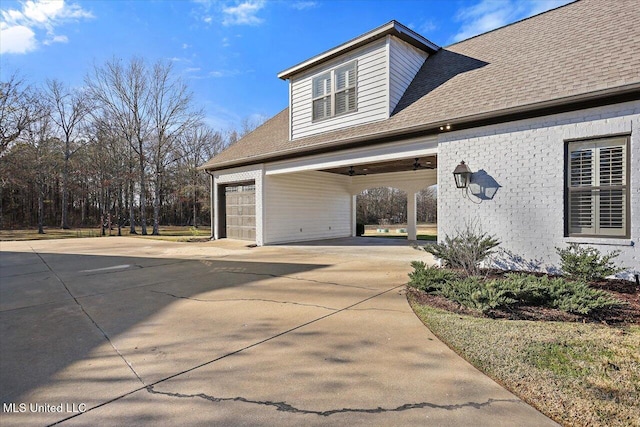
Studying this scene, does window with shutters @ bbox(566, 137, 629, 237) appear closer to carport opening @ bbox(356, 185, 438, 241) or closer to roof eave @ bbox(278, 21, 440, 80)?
roof eave @ bbox(278, 21, 440, 80)

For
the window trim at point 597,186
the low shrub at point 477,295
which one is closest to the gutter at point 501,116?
the window trim at point 597,186

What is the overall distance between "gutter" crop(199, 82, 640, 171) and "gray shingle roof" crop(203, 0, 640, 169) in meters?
0.03

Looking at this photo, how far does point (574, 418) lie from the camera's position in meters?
1.98

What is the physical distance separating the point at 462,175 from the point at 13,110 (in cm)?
2604

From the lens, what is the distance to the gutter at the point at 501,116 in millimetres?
5084

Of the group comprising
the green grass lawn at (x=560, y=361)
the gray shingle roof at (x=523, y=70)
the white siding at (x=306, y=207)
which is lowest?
the green grass lawn at (x=560, y=361)

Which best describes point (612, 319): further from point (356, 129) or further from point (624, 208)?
point (356, 129)

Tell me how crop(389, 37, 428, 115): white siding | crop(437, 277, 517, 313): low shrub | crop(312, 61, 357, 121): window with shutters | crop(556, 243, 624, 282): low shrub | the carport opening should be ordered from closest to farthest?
crop(437, 277, 517, 313): low shrub
crop(556, 243, 624, 282): low shrub
crop(389, 37, 428, 115): white siding
crop(312, 61, 357, 121): window with shutters
the carport opening

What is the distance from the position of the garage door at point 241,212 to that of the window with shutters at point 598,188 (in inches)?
388

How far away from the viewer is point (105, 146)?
81.1 feet

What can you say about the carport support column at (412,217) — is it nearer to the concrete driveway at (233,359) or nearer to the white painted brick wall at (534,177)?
the white painted brick wall at (534,177)

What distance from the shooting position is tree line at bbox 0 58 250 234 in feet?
63.7

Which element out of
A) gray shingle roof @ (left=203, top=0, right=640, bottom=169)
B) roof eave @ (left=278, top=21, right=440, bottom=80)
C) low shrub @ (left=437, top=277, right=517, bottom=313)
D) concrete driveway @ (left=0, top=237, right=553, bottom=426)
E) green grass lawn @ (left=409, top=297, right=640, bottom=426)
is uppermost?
roof eave @ (left=278, top=21, right=440, bottom=80)

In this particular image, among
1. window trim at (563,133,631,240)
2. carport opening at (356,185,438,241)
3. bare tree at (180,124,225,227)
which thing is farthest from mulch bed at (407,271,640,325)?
bare tree at (180,124,225,227)
